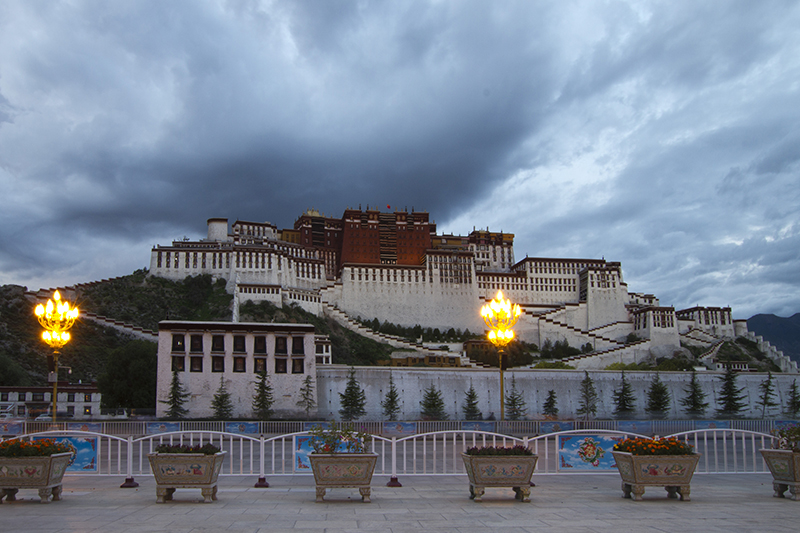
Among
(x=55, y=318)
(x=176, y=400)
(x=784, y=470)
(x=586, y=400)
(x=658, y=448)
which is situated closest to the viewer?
(x=658, y=448)

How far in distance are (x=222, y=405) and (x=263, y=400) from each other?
10.7 feet

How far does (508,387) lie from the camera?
57.7m

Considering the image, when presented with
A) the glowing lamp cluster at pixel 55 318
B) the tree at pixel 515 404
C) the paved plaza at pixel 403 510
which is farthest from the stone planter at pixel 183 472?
the tree at pixel 515 404

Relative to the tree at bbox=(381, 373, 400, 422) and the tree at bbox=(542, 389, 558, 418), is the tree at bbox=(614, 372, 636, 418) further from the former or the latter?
the tree at bbox=(381, 373, 400, 422)

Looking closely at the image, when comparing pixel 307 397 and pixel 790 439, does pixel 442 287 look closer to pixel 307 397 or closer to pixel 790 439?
pixel 307 397

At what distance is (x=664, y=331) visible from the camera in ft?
322

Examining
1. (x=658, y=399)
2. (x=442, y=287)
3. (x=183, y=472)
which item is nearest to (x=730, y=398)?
(x=658, y=399)

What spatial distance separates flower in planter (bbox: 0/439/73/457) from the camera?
13281 millimetres

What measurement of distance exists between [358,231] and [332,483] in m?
105

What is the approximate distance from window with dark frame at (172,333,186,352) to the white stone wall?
12141 millimetres

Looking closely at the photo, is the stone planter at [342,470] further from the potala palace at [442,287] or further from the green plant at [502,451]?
the potala palace at [442,287]

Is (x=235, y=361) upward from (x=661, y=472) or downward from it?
upward

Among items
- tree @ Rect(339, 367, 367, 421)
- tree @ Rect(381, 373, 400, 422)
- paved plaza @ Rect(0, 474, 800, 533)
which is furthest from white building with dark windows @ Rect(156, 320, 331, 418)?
paved plaza @ Rect(0, 474, 800, 533)

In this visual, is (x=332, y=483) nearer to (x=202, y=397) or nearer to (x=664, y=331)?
(x=202, y=397)
